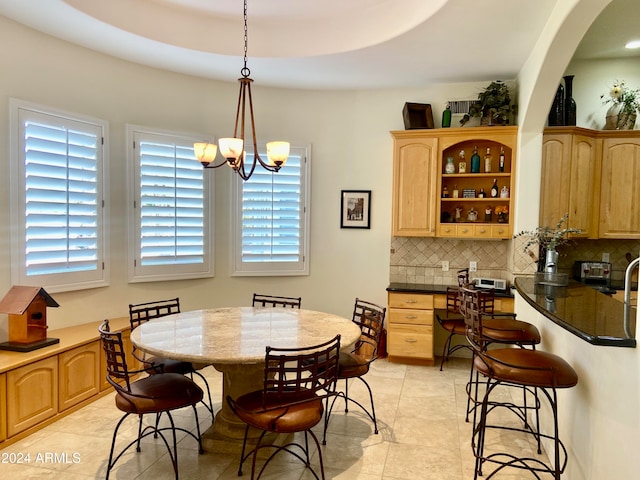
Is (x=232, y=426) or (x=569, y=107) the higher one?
(x=569, y=107)

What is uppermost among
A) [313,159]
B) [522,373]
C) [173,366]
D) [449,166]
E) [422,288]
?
[313,159]

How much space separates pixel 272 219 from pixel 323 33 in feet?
6.80

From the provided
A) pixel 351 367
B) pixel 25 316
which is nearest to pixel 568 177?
pixel 351 367

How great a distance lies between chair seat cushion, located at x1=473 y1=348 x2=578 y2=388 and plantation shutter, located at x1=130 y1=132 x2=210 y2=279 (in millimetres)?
3273

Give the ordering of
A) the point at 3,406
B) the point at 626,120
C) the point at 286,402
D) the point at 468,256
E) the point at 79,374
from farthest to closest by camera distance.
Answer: the point at 468,256 < the point at 626,120 < the point at 79,374 < the point at 3,406 < the point at 286,402

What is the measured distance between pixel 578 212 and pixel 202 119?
4.09 meters

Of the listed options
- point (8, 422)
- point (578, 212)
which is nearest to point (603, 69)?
point (578, 212)

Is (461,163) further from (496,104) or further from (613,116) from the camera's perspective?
(613,116)

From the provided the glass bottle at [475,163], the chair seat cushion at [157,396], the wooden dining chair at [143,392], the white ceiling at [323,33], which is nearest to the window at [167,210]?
the white ceiling at [323,33]

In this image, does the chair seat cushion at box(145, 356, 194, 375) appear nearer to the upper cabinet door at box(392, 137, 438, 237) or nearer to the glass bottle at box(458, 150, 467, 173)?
the upper cabinet door at box(392, 137, 438, 237)

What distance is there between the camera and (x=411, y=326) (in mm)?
4605

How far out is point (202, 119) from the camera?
484 centimetres

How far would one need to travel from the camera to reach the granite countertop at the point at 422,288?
4.40m

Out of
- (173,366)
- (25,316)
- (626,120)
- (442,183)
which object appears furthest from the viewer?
(442,183)
